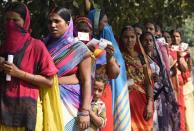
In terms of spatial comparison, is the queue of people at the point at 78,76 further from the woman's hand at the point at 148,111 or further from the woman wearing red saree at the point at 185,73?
the woman wearing red saree at the point at 185,73

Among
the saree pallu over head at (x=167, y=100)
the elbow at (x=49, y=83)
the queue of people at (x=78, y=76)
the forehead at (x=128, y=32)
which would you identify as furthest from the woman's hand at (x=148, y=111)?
the elbow at (x=49, y=83)

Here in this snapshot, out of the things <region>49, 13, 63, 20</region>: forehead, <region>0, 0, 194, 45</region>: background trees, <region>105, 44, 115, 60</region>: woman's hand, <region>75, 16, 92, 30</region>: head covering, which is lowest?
<region>105, 44, 115, 60</region>: woman's hand

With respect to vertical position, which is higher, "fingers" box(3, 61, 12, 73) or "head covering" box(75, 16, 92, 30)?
"head covering" box(75, 16, 92, 30)

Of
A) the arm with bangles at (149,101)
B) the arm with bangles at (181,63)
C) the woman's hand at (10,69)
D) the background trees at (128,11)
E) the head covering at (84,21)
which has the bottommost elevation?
→ the arm with bangles at (149,101)

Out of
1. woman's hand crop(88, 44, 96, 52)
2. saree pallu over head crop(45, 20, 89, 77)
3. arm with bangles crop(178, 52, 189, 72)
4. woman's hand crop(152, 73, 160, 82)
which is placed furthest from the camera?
arm with bangles crop(178, 52, 189, 72)

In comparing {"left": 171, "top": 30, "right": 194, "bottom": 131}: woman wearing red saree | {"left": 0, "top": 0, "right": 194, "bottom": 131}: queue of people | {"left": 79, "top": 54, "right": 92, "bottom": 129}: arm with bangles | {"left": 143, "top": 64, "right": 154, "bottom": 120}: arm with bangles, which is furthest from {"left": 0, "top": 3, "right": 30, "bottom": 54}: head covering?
{"left": 171, "top": 30, "right": 194, "bottom": 131}: woman wearing red saree

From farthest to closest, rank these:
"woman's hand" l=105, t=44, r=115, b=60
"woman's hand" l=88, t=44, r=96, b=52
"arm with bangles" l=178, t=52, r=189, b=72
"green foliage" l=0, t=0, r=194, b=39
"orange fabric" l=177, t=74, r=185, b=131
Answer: "orange fabric" l=177, t=74, r=185, b=131 < "arm with bangles" l=178, t=52, r=189, b=72 < "green foliage" l=0, t=0, r=194, b=39 < "woman's hand" l=105, t=44, r=115, b=60 < "woman's hand" l=88, t=44, r=96, b=52

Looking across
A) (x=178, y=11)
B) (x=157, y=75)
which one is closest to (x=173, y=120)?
(x=157, y=75)

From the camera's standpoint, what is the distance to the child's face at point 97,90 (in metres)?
5.03

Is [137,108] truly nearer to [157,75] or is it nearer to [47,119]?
[157,75]

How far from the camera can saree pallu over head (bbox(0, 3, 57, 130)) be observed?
400cm

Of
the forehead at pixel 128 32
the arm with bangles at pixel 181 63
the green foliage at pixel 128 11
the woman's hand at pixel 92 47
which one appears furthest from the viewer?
the arm with bangles at pixel 181 63

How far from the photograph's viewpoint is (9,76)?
156 inches

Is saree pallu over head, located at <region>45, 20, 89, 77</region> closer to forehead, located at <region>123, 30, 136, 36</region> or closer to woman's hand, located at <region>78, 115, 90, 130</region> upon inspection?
woman's hand, located at <region>78, 115, 90, 130</region>
